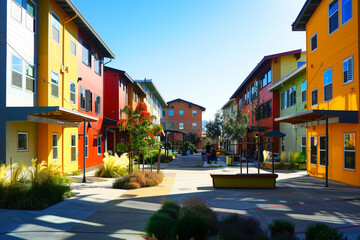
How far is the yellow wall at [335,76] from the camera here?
1348 cm

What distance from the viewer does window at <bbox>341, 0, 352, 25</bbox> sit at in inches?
548

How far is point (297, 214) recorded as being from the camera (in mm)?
8164

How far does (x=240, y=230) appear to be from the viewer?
5.83 m

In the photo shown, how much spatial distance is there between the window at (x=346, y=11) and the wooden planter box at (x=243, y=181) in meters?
7.83

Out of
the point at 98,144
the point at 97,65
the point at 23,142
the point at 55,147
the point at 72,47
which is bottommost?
the point at 98,144

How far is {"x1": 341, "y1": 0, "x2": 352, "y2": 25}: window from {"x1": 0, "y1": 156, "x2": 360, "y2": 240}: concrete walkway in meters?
7.33

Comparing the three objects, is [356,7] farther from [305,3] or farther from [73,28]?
[73,28]

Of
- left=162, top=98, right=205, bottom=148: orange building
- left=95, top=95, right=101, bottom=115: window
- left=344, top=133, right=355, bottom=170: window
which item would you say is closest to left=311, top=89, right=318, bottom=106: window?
left=344, top=133, right=355, bottom=170: window

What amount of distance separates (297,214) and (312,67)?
41.5ft

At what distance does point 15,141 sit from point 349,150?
13853 mm

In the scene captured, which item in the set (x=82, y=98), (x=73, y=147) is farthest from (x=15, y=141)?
(x=82, y=98)

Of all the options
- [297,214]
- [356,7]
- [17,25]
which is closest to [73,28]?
[17,25]

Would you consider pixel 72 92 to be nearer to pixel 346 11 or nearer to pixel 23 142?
pixel 23 142

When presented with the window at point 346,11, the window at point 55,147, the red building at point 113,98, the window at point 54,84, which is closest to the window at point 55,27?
the window at point 54,84
